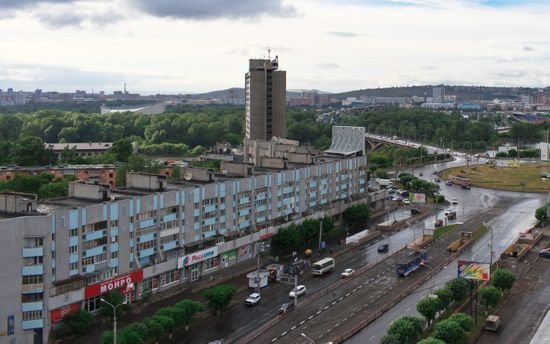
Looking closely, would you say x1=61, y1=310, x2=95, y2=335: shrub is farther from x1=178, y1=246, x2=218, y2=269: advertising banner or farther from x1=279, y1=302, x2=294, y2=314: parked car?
x1=279, y1=302, x2=294, y2=314: parked car

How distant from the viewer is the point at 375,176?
108 meters

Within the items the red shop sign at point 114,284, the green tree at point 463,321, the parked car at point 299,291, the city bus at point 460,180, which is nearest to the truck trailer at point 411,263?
the parked car at point 299,291

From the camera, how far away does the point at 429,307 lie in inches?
1555

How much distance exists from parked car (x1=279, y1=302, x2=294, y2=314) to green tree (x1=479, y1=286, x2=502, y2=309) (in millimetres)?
12012

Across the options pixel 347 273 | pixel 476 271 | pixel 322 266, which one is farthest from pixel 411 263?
pixel 476 271

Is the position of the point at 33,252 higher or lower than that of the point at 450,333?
higher

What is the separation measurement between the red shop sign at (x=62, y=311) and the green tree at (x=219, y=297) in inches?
310

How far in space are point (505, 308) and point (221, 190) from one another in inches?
882

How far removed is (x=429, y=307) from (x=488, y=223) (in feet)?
118

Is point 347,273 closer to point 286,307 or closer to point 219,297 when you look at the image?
point 286,307

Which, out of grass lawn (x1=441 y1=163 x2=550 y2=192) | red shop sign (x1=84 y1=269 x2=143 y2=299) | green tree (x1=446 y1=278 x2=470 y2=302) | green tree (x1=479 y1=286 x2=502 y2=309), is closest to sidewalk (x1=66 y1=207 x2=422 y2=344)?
red shop sign (x1=84 y1=269 x2=143 y2=299)

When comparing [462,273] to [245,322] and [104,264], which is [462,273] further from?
[104,264]

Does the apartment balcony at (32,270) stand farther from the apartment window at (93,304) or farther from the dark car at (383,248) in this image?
the dark car at (383,248)

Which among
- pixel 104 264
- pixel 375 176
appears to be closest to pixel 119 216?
pixel 104 264
